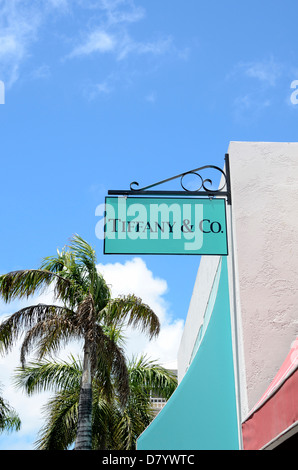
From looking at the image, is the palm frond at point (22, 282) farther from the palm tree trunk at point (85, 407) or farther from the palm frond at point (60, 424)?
the palm frond at point (60, 424)

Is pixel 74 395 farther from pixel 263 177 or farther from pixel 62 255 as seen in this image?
pixel 263 177

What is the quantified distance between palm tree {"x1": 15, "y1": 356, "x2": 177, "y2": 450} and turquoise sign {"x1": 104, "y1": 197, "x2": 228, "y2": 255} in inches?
451

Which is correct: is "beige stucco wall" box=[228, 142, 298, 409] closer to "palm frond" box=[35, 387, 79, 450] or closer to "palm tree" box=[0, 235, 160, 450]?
"palm tree" box=[0, 235, 160, 450]

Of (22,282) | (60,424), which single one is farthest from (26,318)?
(60,424)

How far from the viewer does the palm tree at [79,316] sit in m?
12.9

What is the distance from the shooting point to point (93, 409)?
59.1 feet

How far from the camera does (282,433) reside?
4.15 meters

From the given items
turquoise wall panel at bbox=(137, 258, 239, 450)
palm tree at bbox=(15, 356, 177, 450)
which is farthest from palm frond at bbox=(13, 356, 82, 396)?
turquoise wall panel at bbox=(137, 258, 239, 450)

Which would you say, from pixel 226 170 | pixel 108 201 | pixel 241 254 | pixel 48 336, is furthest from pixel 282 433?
pixel 48 336

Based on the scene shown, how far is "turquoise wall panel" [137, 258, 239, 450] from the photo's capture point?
273 inches

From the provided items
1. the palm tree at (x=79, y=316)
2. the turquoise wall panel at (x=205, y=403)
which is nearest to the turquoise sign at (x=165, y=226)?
the turquoise wall panel at (x=205, y=403)
